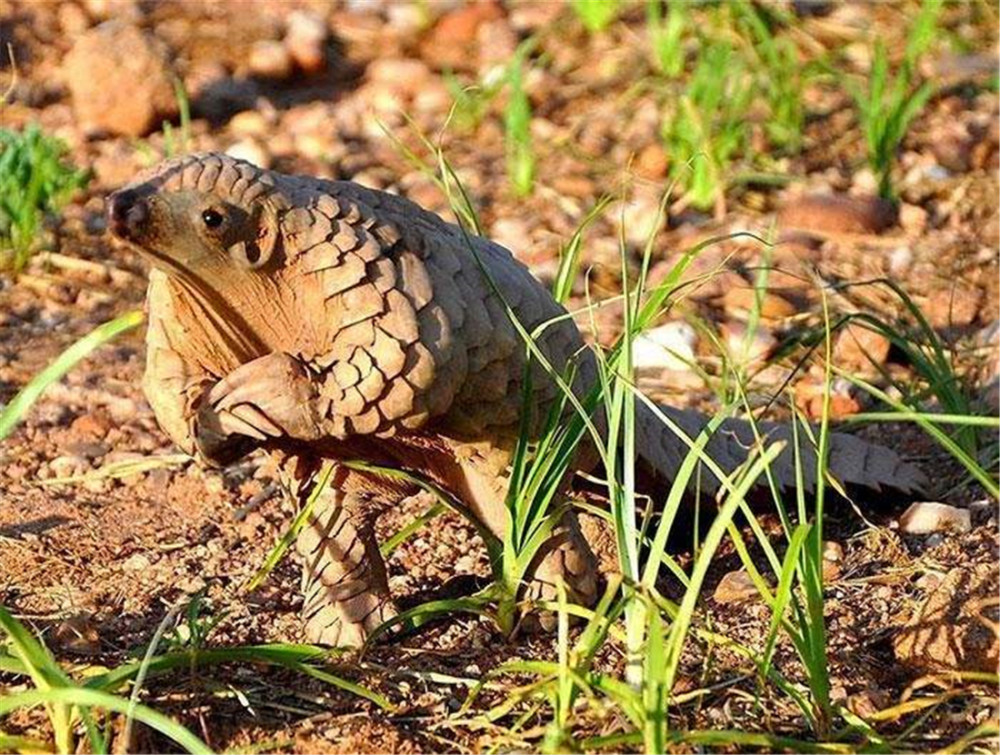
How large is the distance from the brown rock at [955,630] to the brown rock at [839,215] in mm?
2371

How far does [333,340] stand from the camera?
9.77 feet

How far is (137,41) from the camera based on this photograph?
6.23 meters

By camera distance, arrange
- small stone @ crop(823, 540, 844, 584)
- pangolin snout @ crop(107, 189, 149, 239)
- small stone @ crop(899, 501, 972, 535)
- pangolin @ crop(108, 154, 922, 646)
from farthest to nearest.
Result: small stone @ crop(899, 501, 972, 535)
small stone @ crop(823, 540, 844, 584)
pangolin @ crop(108, 154, 922, 646)
pangolin snout @ crop(107, 189, 149, 239)

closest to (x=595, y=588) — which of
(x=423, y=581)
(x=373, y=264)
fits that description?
(x=423, y=581)

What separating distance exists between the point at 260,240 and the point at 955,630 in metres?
1.31

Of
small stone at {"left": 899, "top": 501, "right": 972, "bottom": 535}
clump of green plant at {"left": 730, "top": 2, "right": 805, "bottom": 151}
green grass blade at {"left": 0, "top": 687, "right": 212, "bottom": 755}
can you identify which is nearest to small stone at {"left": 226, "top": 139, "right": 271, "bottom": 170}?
clump of green plant at {"left": 730, "top": 2, "right": 805, "bottom": 151}

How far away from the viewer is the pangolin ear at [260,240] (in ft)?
9.53

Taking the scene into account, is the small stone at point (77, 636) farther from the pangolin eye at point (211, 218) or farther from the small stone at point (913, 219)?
the small stone at point (913, 219)

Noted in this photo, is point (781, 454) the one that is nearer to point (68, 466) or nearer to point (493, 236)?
point (68, 466)

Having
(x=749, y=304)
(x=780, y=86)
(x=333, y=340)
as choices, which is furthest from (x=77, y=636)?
(x=780, y=86)

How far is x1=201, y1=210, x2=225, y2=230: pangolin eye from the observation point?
2859 millimetres

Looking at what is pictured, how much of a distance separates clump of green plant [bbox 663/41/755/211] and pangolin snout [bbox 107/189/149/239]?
2971mm

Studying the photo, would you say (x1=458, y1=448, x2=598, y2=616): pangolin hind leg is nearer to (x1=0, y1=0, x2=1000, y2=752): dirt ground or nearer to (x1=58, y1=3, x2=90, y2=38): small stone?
(x1=0, y1=0, x2=1000, y2=752): dirt ground

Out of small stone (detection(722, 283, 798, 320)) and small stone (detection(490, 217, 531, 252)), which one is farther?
small stone (detection(490, 217, 531, 252))
